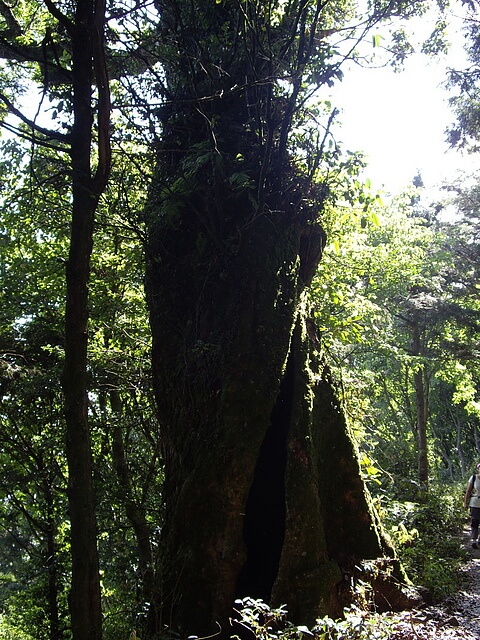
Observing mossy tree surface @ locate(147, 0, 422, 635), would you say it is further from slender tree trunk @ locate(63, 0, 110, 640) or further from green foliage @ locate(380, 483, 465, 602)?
green foliage @ locate(380, 483, 465, 602)

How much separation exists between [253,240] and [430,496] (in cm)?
1260

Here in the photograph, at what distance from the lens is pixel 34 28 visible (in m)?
7.45

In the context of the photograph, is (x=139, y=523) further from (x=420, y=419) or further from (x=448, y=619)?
(x=420, y=419)

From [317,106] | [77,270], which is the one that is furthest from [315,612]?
[317,106]

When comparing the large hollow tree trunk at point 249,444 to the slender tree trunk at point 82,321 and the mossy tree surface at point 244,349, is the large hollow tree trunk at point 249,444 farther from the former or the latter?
the slender tree trunk at point 82,321

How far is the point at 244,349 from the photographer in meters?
5.30

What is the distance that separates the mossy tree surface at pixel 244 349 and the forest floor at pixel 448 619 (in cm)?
64

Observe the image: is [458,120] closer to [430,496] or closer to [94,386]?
[430,496]

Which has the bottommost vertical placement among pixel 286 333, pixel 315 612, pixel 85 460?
pixel 315 612

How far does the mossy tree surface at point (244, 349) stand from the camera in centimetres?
461

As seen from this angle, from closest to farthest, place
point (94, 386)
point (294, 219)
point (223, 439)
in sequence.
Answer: point (223, 439) < point (294, 219) < point (94, 386)

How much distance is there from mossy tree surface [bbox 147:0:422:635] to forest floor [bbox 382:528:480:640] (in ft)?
2.10

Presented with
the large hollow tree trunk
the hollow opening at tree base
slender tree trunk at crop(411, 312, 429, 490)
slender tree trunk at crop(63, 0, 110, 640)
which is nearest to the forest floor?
the large hollow tree trunk

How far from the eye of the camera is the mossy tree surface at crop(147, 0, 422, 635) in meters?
4.61
